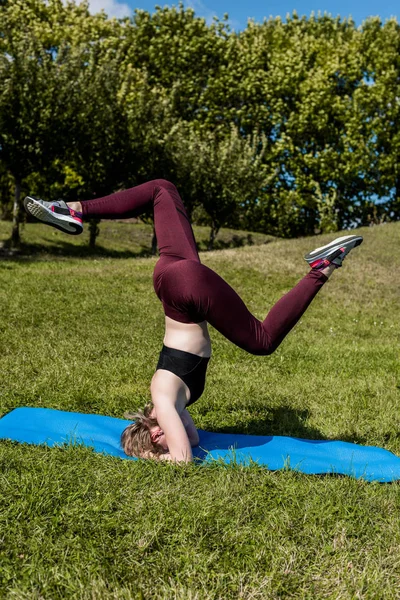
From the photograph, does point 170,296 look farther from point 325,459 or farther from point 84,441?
point 325,459

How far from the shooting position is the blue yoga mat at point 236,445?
457cm

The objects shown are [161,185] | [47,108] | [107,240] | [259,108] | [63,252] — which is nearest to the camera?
[161,185]

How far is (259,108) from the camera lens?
34625 millimetres

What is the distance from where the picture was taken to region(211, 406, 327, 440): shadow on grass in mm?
5922

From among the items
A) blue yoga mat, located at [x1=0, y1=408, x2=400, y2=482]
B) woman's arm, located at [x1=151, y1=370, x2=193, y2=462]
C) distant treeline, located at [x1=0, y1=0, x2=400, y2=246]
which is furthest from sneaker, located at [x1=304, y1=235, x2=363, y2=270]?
distant treeline, located at [x1=0, y1=0, x2=400, y2=246]

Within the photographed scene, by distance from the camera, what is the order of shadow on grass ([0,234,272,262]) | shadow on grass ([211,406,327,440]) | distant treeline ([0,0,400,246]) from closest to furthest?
1. shadow on grass ([211,406,327,440])
2. shadow on grass ([0,234,272,262])
3. distant treeline ([0,0,400,246])

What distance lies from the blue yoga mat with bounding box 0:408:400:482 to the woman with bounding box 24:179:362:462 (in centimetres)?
39

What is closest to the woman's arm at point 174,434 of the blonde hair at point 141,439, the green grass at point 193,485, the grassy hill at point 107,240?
the green grass at point 193,485

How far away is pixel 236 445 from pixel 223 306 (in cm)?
165

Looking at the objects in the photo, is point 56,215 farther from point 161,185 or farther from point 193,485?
point 193,485

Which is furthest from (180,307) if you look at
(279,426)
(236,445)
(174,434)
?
(279,426)

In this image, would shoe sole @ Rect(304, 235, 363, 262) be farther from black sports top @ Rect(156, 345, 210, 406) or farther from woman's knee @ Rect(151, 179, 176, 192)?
woman's knee @ Rect(151, 179, 176, 192)

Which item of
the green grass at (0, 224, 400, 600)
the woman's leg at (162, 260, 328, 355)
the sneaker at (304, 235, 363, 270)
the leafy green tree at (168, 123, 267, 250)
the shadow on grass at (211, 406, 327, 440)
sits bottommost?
the shadow on grass at (211, 406, 327, 440)

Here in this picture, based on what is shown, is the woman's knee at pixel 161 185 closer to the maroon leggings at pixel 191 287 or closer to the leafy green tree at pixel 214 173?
the maroon leggings at pixel 191 287
